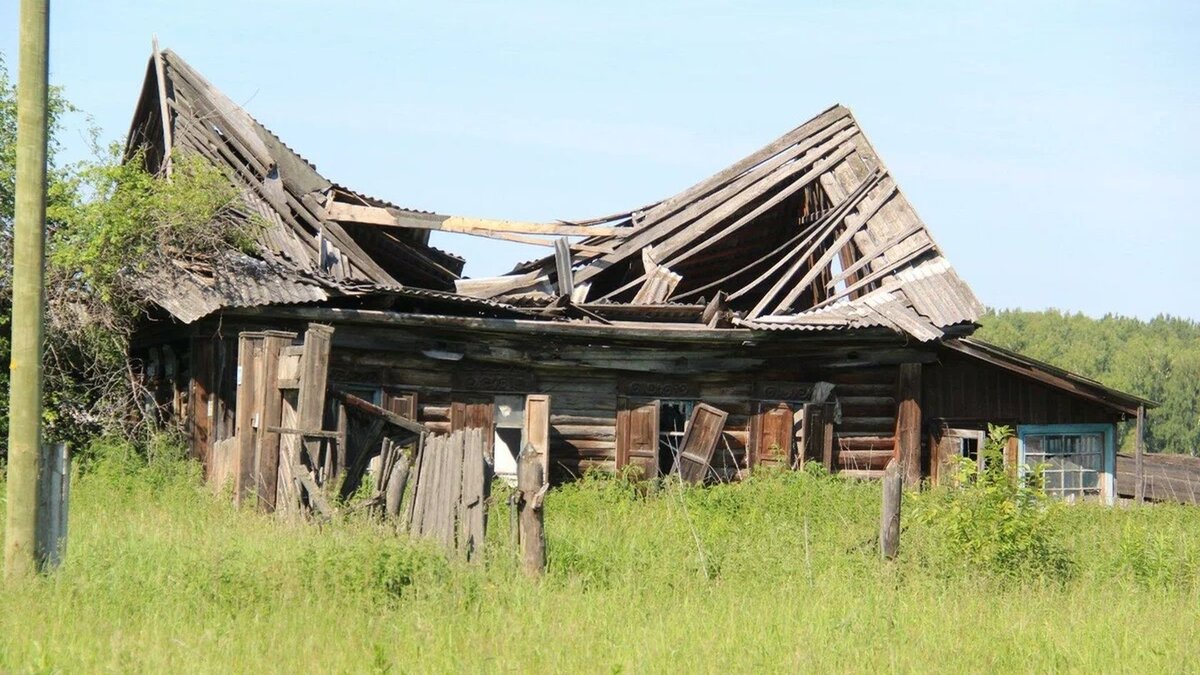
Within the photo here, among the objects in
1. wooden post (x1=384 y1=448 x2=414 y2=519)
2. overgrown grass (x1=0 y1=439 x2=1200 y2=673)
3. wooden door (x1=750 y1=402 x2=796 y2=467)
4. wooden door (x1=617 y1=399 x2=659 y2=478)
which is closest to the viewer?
overgrown grass (x1=0 y1=439 x2=1200 y2=673)

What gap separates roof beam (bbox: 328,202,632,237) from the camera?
1733 centimetres

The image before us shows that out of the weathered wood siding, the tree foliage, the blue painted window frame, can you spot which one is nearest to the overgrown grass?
the tree foliage

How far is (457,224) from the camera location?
1808 centimetres

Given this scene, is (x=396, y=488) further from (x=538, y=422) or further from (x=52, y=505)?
(x=538, y=422)

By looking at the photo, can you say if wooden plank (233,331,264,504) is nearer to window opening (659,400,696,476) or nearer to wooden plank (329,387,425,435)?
wooden plank (329,387,425,435)

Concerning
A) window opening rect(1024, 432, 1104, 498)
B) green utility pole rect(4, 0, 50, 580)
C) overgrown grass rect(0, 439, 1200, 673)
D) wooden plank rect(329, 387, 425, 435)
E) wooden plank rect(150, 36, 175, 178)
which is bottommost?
overgrown grass rect(0, 439, 1200, 673)

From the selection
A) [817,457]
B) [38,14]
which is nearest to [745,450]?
[817,457]

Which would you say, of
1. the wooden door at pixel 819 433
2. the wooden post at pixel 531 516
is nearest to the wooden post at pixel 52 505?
the wooden post at pixel 531 516

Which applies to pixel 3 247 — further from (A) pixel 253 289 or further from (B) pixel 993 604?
(B) pixel 993 604

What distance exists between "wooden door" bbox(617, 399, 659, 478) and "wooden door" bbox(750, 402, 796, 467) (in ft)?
4.27

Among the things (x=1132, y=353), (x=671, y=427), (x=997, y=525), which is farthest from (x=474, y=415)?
(x=1132, y=353)

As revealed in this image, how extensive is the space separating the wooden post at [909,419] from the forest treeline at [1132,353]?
43.1m

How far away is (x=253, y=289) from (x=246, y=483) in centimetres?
350

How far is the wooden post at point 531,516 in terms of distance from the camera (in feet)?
29.2
